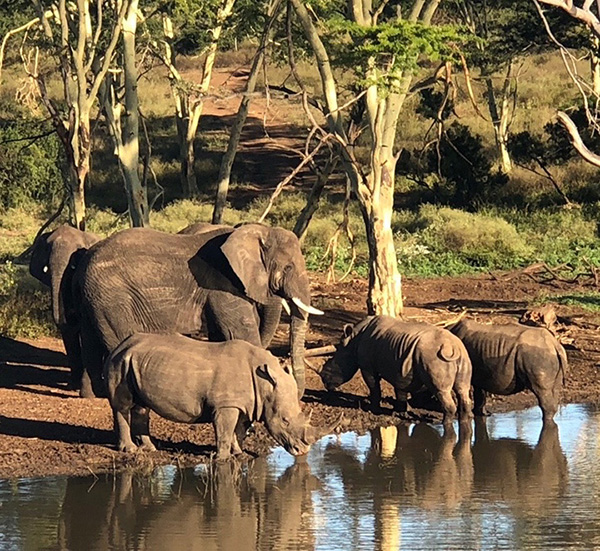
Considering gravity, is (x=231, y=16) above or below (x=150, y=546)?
above

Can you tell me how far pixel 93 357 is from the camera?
12836mm

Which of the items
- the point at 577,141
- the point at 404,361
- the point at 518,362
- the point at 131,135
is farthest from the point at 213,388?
the point at 131,135

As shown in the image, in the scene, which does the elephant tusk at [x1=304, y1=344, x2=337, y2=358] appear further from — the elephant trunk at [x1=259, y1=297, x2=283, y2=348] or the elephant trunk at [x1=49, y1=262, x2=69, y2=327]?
the elephant trunk at [x1=49, y1=262, x2=69, y2=327]

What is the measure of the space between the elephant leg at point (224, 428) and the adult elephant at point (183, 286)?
2163mm

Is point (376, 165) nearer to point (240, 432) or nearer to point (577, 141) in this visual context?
point (240, 432)

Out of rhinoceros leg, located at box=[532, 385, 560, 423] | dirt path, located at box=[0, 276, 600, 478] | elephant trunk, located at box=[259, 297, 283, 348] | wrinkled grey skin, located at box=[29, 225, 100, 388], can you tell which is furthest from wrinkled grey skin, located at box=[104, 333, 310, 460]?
wrinkled grey skin, located at box=[29, 225, 100, 388]

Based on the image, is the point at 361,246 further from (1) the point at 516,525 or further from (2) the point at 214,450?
(1) the point at 516,525

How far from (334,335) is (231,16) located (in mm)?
6893

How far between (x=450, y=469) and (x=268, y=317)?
104 inches

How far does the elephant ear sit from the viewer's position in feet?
40.1

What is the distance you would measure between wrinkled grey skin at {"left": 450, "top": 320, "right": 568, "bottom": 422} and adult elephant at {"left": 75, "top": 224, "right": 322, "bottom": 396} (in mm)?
1672

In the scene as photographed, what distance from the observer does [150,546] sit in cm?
844

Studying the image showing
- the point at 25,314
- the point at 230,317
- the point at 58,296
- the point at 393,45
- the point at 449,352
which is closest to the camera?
the point at 449,352

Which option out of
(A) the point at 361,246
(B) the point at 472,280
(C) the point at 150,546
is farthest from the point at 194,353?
(A) the point at 361,246
